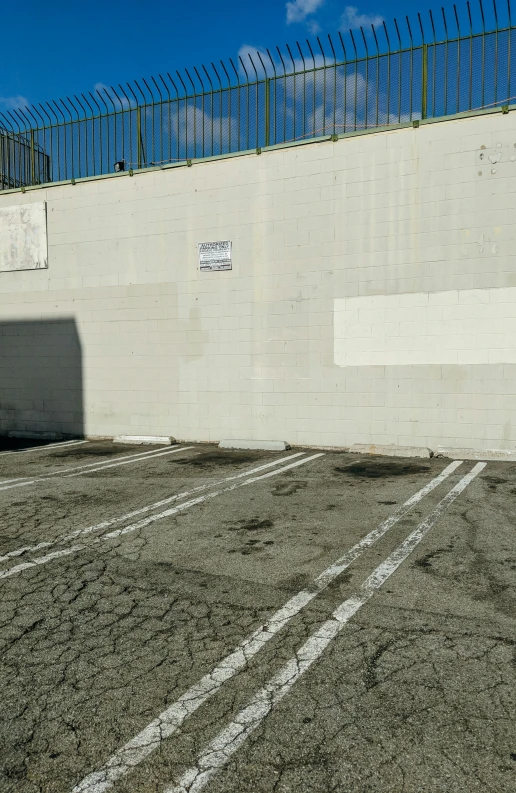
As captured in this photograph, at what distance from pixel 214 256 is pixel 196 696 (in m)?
9.64

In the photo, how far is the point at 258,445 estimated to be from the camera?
36.7 feet

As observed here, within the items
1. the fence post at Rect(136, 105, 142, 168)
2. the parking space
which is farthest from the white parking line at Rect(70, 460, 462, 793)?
the fence post at Rect(136, 105, 142, 168)

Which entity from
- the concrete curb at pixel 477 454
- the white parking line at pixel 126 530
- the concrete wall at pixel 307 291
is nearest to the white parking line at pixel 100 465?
the concrete wall at pixel 307 291

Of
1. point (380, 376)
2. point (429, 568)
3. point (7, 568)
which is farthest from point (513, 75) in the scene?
point (7, 568)

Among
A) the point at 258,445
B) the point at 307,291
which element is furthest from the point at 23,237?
the point at 258,445

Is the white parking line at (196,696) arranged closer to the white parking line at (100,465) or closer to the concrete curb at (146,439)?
the white parking line at (100,465)

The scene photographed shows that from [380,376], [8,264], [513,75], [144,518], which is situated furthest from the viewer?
[8,264]

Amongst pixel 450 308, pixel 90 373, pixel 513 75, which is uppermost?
pixel 513 75

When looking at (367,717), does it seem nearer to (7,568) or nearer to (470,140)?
(7,568)

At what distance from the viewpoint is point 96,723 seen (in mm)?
2781

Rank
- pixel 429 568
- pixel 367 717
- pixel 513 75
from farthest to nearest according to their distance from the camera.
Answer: pixel 513 75, pixel 429 568, pixel 367 717

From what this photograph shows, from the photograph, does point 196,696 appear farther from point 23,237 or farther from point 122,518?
point 23,237

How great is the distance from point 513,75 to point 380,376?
5171 millimetres

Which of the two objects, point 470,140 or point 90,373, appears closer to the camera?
point 470,140
